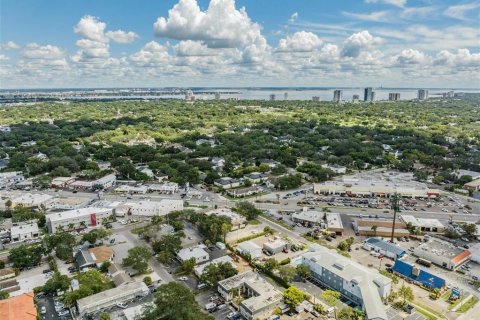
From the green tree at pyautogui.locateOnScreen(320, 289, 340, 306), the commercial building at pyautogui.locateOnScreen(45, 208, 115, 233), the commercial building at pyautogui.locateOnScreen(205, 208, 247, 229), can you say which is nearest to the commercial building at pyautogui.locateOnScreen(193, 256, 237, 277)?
the commercial building at pyautogui.locateOnScreen(205, 208, 247, 229)

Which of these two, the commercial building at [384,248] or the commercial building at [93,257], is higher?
the commercial building at [93,257]

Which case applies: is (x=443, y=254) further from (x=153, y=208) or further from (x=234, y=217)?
(x=153, y=208)

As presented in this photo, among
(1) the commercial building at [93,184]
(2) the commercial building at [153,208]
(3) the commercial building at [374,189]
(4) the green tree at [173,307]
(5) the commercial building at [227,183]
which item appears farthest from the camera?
(5) the commercial building at [227,183]

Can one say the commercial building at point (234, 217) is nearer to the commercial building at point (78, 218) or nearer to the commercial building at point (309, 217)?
the commercial building at point (309, 217)

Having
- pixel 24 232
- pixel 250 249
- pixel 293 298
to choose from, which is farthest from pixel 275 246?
pixel 24 232

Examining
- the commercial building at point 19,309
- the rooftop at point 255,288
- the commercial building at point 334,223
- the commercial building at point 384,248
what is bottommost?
the commercial building at point 384,248

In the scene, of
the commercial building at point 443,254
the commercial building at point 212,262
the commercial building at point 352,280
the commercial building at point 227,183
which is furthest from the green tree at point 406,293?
the commercial building at point 227,183
